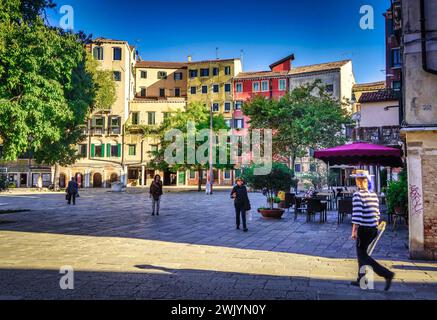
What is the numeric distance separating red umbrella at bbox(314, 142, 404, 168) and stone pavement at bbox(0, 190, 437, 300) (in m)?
2.41

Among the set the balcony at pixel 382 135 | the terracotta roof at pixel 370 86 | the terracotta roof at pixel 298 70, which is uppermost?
the terracotta roof at pixel 298 70

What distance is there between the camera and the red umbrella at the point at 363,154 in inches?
464

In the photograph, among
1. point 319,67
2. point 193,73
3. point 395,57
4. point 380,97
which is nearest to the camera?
point 380,97

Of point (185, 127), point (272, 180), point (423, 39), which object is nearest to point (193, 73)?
point (185, 127)

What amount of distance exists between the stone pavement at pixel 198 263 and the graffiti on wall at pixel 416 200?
94 centimetres

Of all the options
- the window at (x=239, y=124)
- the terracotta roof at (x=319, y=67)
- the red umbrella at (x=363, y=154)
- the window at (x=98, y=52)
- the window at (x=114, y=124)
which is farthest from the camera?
the window at (x=239, y=124)

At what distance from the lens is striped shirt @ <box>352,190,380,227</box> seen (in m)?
5.41

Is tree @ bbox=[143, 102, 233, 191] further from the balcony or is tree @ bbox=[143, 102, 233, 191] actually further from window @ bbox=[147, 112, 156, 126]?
the balcony

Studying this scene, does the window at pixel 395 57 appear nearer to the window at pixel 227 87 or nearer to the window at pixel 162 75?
the window at pixel 227 87

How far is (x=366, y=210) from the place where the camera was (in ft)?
17.8

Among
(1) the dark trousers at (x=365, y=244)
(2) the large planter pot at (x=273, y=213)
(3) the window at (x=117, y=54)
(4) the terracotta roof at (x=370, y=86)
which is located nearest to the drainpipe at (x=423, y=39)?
(1) the dark trousers at (x=365, y=244)

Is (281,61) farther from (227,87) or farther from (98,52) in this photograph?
(98,52)

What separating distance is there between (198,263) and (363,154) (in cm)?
742

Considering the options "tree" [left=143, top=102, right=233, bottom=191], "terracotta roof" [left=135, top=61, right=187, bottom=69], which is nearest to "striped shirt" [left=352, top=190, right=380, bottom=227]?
"tree" [left=143, top=102, right=233, bottom=191]
